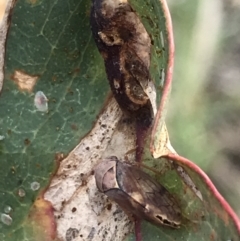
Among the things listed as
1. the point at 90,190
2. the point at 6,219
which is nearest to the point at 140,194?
the point at 90,190

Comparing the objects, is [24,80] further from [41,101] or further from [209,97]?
[209,97]

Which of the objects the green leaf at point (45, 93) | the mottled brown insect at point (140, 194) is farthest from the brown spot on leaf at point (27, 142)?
the mottled brown insect at point (140, 194)

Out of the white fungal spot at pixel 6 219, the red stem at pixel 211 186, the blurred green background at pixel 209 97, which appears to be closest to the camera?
the red stem at pixel 211 186

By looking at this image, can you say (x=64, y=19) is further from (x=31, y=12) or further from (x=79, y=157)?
(x=79, y=157)

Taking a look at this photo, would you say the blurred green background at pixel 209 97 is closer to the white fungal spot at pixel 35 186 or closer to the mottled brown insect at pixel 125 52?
the mottled brown insect at pixel 125 52

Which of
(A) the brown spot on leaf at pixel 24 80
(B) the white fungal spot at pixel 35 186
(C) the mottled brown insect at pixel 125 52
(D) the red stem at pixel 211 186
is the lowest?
(B) the white fungal spot at pixel 35 186

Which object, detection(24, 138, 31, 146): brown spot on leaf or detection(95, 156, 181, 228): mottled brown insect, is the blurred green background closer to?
detection(95, 156, 181, 228): mottled brown insect
